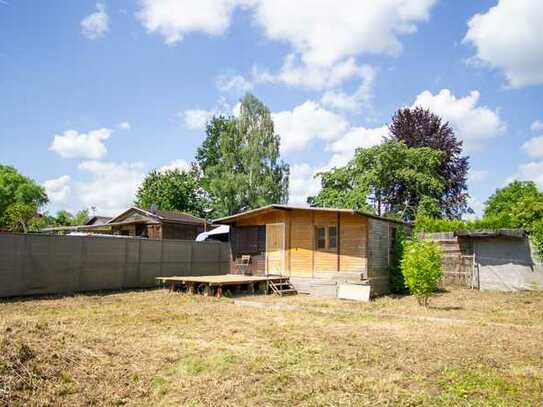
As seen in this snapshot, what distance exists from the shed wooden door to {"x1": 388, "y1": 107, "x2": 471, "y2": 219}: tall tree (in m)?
16.5

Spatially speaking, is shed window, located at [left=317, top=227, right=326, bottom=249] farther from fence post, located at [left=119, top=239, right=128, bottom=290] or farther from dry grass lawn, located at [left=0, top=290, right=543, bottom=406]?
fence post, located at [left=119, top=239, right=128, bottom=290]

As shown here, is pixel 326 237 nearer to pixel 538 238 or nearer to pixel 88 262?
pixel 538 238

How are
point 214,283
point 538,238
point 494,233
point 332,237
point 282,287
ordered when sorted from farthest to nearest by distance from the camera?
point 282,287 → point 332,237 → point 494,233 → point 538,238 → point 214,283

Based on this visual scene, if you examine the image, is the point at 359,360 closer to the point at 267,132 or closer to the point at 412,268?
the point at 412,268

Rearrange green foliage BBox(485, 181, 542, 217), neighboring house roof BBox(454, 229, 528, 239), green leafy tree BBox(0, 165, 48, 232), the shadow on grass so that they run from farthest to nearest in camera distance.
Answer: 1. green leafy tree BBox(0, 165, 48, 232)
2. green foliage BBox(485, 181, 542, 217)
3. neighboring house roof BBox(454, 229, 528, 239)
4. the shadow on grass

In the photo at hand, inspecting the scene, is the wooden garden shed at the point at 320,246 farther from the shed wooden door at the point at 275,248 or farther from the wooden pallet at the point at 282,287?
the wooden pallet at the point at 282,287

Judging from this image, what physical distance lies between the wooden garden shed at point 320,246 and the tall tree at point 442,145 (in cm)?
1465

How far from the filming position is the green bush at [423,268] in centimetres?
1186

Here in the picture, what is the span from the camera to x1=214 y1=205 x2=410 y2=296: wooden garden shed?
15.1 meters

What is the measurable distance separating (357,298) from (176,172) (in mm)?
35437

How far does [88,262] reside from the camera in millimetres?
14867

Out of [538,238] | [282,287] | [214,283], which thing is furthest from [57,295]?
[538,238]

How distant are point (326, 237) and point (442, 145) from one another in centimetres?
1923

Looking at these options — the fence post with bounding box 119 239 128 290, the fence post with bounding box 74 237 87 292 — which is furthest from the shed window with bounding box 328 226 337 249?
the fence post with bounding box 74 237 87 292
